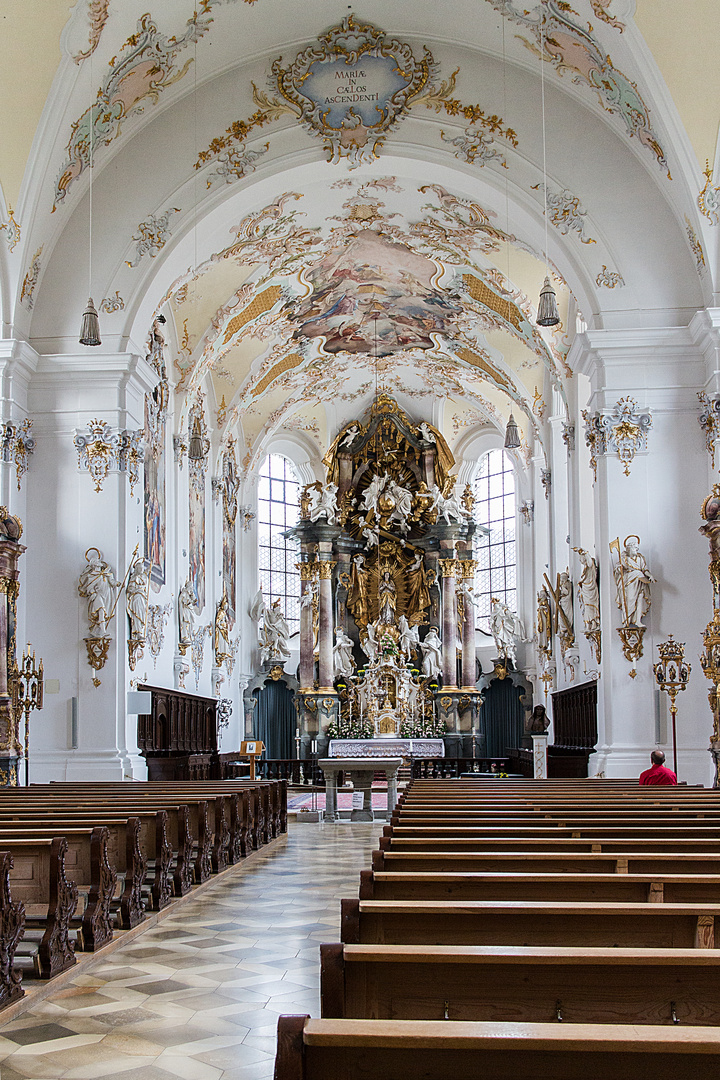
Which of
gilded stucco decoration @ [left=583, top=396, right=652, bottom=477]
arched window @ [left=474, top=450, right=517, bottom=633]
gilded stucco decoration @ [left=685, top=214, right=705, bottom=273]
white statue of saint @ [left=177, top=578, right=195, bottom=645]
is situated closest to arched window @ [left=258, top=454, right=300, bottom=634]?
arched window @ [left=474, top=450, right=517, bottom=633]

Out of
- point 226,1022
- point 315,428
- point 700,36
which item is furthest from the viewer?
point 315,428

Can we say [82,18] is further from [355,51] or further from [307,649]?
[307,649]

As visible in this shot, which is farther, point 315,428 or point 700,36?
point 315,428

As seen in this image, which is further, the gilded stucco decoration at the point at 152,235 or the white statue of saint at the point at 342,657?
the white statue of saint at the point at 342,657

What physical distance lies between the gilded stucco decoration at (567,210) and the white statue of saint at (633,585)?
436cm

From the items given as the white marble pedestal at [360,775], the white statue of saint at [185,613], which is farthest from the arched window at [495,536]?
the white marble pedestal at [360,775]

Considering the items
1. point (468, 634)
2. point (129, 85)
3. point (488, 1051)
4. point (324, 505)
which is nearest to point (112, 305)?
point (129, 85)

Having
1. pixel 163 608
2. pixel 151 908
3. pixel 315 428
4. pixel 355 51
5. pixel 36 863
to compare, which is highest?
pixel 355 51

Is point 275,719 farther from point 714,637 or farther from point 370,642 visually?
point 714,637

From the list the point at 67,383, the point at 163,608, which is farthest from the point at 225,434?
the point at 67,383

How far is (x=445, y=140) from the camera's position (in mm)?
15508

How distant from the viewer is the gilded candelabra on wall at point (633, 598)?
14.1 metres

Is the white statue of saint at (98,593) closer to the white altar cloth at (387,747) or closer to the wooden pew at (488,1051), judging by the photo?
the white altar cloth at (387,747)

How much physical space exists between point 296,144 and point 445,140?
6.83 feet
